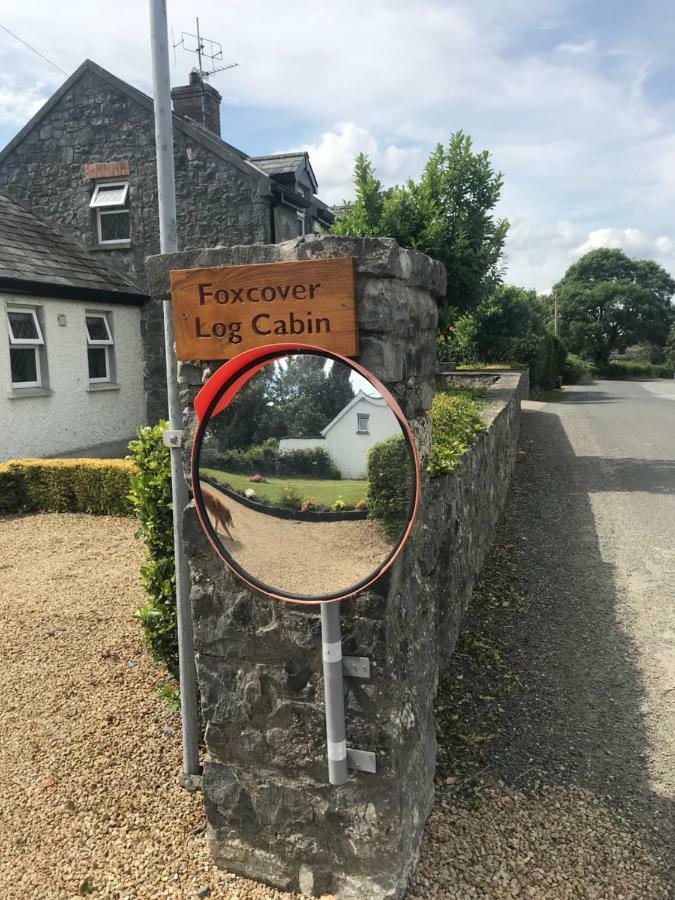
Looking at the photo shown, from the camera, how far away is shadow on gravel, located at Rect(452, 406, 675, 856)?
10.7 ft

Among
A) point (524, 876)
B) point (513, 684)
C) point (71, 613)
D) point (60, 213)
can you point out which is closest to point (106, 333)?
point (60, 213)

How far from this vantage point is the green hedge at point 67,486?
8289 millimetres

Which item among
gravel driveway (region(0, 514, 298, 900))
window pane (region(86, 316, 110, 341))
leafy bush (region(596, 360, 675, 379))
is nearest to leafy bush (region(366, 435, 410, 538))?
gravel driveway (region(0, 514, 298, 900))

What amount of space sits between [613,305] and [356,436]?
224 ft

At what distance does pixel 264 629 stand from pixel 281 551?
365 mm

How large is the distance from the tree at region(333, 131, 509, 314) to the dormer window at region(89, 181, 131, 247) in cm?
561

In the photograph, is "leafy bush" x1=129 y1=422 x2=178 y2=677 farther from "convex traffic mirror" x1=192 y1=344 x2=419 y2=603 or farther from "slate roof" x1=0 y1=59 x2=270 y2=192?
"slate roof" x1=0 y1=59 x2=270 y2=192

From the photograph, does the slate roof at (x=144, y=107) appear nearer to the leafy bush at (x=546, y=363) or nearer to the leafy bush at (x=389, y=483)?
the leafy bush at (x=389, y=483)

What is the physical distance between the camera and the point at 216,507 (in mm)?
2494

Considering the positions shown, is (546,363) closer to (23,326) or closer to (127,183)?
(127,183)

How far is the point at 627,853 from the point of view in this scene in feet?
9.04

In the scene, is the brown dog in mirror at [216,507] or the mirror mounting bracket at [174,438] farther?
the mirror mounting bracket at [174,438]

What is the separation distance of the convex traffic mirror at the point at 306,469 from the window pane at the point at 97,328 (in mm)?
11974

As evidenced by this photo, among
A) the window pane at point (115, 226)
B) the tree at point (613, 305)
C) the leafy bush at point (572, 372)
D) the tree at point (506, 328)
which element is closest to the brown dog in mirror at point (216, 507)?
the window pane at point (115, 226)
